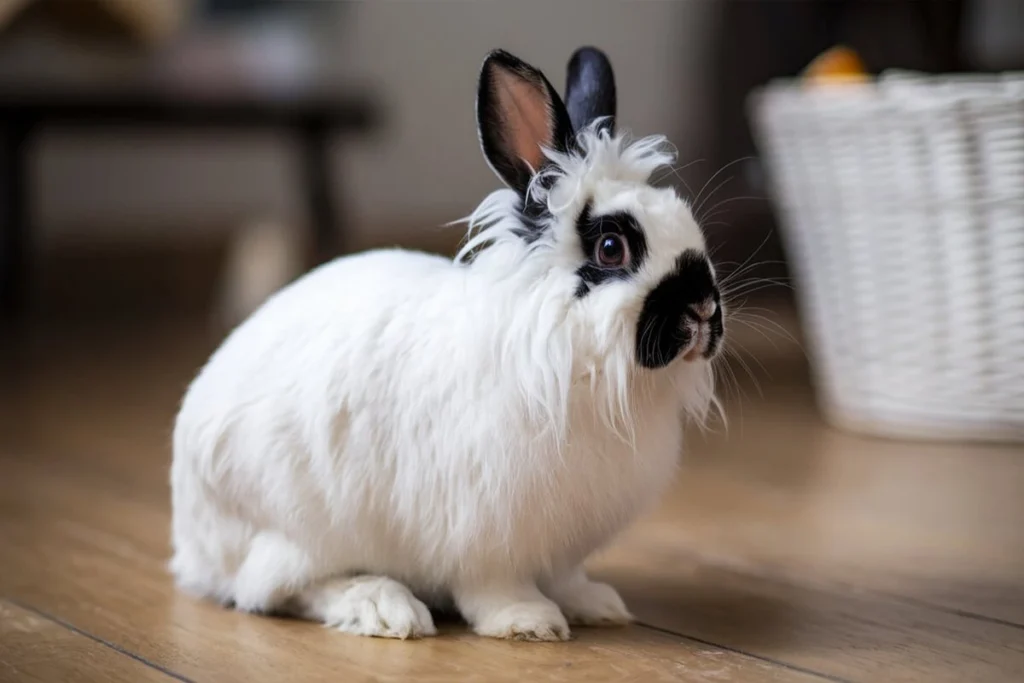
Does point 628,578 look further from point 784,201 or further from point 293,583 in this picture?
point 784,201

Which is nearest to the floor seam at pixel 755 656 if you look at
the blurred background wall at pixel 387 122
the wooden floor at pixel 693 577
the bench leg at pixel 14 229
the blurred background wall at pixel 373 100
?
the wooden floor at pixel 693 577

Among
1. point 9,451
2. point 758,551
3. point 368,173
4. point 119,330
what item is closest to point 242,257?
point 119,330

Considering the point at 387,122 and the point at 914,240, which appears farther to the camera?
the point at 387,122

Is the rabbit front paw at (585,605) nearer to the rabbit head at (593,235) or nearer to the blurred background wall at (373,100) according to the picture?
the rabbit head at (593,235)

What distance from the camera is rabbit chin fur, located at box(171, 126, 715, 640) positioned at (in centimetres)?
96

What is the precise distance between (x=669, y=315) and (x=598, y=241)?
0.25ft

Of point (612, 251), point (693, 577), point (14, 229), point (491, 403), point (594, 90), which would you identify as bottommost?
point (693, 577)

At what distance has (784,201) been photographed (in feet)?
6.68

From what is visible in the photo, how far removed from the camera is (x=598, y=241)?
37.4 inches

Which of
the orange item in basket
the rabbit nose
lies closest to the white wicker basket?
the orange item in basket

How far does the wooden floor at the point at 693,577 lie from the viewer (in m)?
0.96

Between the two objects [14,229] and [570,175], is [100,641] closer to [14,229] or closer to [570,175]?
Answer: [570,175]

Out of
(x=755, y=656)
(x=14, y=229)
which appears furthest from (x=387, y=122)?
(x=755, y=656)

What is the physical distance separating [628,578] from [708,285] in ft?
1.29
